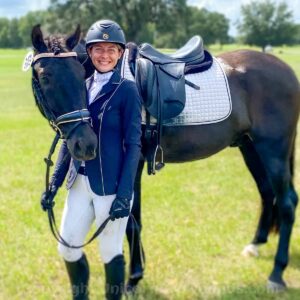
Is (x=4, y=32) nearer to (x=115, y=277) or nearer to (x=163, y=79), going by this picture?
(x=163, y=79)

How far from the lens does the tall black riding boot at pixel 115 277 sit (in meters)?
2.81

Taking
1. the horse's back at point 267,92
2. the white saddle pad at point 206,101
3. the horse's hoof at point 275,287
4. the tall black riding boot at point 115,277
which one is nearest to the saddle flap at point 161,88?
the white saddle pad at point 206,101

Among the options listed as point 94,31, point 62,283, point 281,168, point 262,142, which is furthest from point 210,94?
point 62,283

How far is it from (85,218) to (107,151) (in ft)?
1.35

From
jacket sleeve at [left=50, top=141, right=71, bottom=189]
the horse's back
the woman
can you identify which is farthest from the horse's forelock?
the horse's back

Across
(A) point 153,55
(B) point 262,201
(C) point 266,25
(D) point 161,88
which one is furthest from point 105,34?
(C) point 266,25

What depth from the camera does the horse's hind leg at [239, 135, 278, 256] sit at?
14.4 ft

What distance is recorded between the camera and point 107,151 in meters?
2.59

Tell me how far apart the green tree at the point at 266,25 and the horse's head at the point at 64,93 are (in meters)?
68.3

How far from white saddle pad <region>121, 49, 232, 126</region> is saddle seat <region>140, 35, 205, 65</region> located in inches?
5.0

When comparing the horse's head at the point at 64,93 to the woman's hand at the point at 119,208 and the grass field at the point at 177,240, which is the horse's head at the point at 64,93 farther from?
the grass field at the point at 177,240

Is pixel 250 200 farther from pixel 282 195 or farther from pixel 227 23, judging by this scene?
pixel 227 23

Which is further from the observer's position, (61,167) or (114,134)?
(61,167)

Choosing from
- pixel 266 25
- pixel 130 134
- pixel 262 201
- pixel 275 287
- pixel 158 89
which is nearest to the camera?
pixel 130 134
